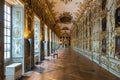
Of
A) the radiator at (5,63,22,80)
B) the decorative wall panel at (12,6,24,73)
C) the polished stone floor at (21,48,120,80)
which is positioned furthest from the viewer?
the decorative wall panel at (12,6,24,73)

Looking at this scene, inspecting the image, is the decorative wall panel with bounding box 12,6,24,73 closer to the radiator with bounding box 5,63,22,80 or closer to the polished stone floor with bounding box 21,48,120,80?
the polished stone floor with bounding box 21,48,120,80

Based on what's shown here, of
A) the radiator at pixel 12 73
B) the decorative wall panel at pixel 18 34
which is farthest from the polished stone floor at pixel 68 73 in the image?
the decorative wall panel at pixel 18 34

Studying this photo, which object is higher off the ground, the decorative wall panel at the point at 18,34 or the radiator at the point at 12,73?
the decorative wall panel at the point at 18,34

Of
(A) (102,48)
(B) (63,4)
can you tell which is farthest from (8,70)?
(B) (63,4)

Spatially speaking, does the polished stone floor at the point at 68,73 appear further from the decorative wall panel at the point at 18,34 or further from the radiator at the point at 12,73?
the decorative wall panel at the point at 18,34

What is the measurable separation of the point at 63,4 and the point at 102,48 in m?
9.83

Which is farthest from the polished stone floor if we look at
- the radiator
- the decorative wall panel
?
the decorative wall panel

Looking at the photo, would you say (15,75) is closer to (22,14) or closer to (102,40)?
(22,14)

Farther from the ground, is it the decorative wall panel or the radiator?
the decorative wall panel

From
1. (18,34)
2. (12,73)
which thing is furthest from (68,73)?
(18,34)

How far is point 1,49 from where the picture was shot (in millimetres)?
6238

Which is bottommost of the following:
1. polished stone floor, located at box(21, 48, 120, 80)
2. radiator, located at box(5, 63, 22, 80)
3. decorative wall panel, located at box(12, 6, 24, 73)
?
polished stone floor, located at box(21, 48, 120, 80)

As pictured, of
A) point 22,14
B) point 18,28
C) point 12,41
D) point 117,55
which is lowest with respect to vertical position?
point 117,55

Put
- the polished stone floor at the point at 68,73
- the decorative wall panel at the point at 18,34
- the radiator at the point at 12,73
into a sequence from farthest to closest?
the decorative wall panel at the point at 18,34 < the polished stone floor at the point at 68,73 < the radiator at the point at 12,73
